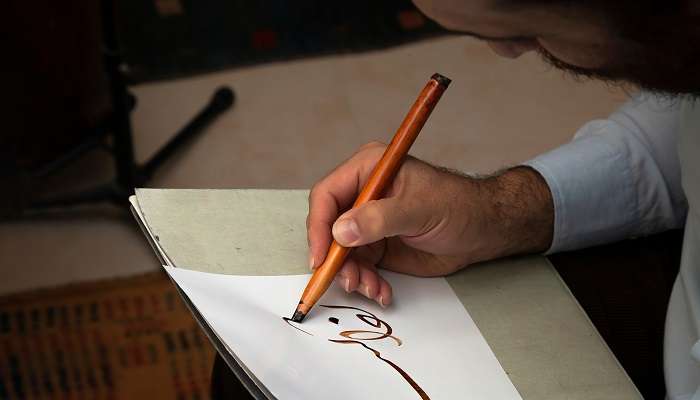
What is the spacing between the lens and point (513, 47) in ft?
2.06

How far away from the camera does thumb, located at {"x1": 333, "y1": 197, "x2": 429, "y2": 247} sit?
0.68 metres

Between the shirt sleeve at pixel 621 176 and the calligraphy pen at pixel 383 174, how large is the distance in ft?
0.56

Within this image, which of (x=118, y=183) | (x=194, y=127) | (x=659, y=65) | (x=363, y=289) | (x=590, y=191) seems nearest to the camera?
(x=659, y=65)

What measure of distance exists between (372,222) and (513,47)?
0.53 ft

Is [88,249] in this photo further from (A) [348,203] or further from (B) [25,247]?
(A) [348,203]

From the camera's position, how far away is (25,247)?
1.56m

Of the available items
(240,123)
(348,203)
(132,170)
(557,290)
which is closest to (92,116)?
(132,170)

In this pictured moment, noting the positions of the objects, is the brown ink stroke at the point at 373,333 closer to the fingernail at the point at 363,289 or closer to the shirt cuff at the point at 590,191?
the fingernail at the point at 363,289

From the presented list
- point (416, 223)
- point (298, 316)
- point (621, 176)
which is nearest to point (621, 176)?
point (621, 176)

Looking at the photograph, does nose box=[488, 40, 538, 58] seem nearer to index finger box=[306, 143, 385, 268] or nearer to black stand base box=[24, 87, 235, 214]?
index finger box=[306, 143, 385, 268]

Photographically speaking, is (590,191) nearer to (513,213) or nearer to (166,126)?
(513,213)

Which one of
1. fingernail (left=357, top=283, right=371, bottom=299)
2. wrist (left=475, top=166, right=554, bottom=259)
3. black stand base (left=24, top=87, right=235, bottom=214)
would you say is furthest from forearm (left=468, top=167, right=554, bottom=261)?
black stand base (left=24, top=87, right=235, bottom=214)

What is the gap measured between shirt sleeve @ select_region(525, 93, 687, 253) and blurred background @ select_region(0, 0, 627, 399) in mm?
367

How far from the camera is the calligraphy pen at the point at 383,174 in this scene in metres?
0.69
